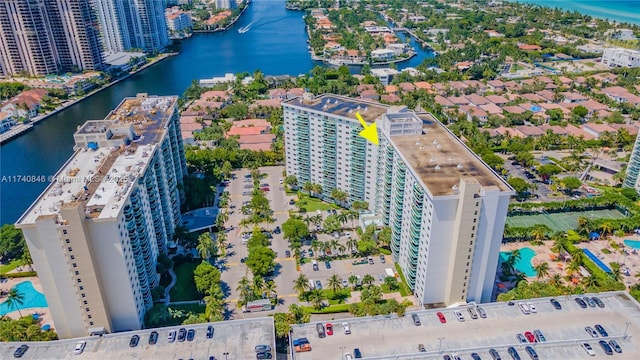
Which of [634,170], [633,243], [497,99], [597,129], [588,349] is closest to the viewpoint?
[588,349]

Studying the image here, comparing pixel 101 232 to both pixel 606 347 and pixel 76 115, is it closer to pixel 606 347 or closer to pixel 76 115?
pixel 606 347

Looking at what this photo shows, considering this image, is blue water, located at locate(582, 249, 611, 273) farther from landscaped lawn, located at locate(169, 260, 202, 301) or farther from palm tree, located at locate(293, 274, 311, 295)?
landscaped lawn, located at locate(169, 260, 202, 301)

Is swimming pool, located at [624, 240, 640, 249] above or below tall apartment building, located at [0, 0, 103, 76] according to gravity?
below

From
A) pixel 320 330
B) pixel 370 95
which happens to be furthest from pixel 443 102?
pixel 320 330

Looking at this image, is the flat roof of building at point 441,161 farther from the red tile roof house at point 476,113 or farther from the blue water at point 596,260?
the red tile roof house at point 476,113

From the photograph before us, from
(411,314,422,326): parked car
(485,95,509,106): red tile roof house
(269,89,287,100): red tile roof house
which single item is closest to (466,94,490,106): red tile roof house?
(485,95,509,106): red tile roof house

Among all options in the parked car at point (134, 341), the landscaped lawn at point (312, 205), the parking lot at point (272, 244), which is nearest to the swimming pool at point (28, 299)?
the parked car at point (134, 341)

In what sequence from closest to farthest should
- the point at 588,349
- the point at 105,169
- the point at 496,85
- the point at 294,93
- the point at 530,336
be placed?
the point at 588,349, the point at 530,336, the point at 105,169, the point at 294,93, the point at 496,85
